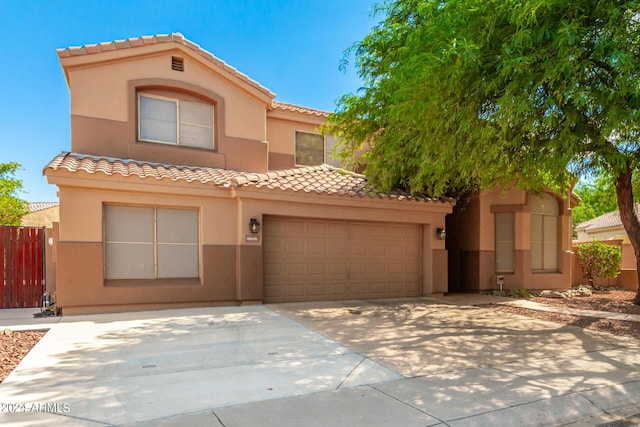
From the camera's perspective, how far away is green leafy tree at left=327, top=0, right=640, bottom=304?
5664 millimetres

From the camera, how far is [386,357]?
5867 mm

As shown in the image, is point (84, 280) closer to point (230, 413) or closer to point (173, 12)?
point (230, 413)

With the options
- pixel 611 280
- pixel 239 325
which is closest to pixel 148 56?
pixel 239 325

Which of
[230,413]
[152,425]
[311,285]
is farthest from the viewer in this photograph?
[311,285]

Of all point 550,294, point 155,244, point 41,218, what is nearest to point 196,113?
point 155,244

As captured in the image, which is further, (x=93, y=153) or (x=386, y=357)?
(x=93, y=153)

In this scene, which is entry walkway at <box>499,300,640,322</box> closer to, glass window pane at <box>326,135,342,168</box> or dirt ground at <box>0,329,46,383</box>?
glass window pane at <box>326,135,342,168</box>

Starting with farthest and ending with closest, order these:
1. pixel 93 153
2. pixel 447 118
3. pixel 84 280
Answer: pixel 93 153, pixel 84 280, pixel 447 118

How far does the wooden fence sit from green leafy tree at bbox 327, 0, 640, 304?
1030cm

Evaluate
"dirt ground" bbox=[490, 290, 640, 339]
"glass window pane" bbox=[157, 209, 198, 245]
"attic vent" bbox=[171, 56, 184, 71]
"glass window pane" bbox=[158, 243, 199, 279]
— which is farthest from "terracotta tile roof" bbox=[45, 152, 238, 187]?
"dirt ground" bbox=[490, 290, 640, 339]

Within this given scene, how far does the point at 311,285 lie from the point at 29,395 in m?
7.57

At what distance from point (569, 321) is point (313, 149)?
32.6 feet

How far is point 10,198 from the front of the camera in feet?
81.3

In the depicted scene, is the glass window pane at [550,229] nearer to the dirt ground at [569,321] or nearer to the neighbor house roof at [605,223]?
the dirt ground at [569,321]
